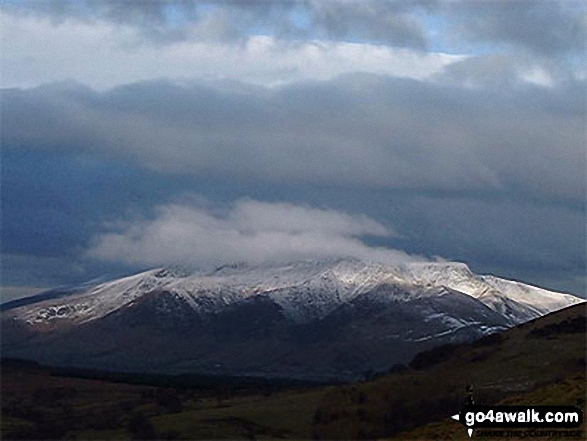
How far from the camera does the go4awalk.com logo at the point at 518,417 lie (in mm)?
69562

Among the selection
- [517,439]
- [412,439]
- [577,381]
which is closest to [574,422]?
[517,439]

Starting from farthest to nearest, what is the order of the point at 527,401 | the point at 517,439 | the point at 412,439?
1. the point at 527,401
2. the point at 412,439
3. the point at 517,439

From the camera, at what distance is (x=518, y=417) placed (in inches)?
2724

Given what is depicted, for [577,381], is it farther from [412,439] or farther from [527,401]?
[412,439]

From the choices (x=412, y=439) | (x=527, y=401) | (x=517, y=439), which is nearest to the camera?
(x=517, y=439)

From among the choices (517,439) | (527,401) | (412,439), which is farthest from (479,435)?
(527,401)

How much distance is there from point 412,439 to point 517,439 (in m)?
20.6

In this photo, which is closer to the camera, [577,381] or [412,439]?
[412,439]

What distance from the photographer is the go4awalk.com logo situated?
228 feet

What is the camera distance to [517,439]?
68125 millimetres

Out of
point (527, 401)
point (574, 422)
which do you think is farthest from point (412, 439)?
point (574, 422)

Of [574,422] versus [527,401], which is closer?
[574,422]

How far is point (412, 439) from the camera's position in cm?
8781

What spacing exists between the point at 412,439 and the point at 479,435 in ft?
53.5
